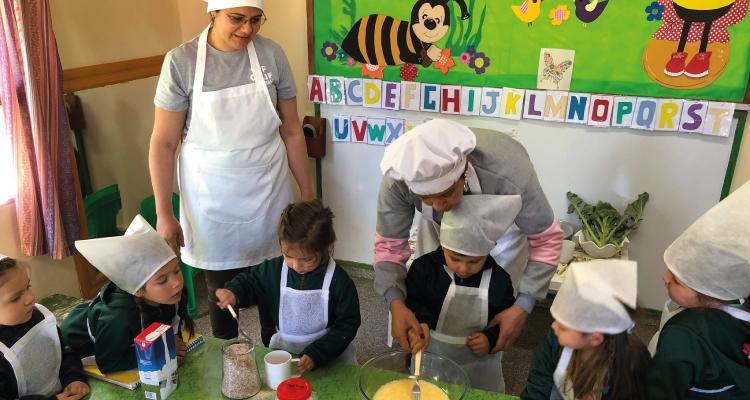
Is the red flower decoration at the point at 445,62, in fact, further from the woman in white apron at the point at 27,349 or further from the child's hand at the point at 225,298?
the woman in white apron at the point at 27,349

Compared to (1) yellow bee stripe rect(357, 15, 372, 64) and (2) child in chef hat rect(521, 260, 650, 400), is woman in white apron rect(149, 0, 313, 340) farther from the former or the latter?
(2) child in chef hat rect(521, 260, 650, 400)

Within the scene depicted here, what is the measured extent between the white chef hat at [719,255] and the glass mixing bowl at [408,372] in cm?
50

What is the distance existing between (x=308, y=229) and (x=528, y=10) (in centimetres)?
148

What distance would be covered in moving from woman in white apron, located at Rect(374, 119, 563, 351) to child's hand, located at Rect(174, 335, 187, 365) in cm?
51

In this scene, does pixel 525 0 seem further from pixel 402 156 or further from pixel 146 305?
pixel 146 305

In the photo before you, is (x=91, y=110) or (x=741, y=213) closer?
(x=741, y=213)

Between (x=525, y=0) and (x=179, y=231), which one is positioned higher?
(x=525, y=0)

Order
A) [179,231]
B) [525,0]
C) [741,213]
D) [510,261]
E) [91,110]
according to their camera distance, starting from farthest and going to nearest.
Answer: [91,110] < [525,0] < [179,231] < [510,261] < [741,213]

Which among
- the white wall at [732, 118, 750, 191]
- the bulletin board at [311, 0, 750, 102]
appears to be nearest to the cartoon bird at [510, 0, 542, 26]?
the bulletin board at [311, 0, 750, 102]

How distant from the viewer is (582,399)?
1.02 m

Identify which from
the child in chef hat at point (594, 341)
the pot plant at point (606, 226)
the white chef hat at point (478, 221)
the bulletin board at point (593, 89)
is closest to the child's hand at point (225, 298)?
the white chef hat at point (478, 221)

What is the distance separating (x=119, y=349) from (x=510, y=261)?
0.99 meters

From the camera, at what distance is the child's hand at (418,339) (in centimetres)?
128

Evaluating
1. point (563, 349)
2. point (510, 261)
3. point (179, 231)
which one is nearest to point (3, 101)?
point (179, 231)
